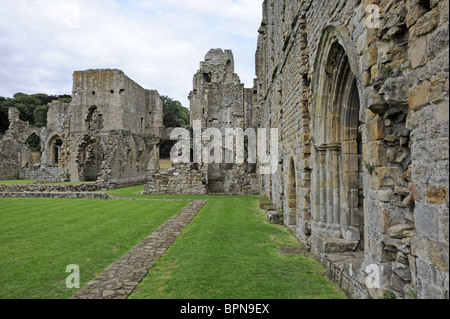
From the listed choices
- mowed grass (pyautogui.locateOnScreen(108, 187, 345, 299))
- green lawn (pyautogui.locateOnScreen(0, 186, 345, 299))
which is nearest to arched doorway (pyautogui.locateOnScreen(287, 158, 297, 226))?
green lawn (pyautogui.locateOnScreen(0, 186, 345, 299))

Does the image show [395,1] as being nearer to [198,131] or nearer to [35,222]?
[35,222]

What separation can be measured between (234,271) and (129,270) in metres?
1.63

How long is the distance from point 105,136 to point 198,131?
27.0ft

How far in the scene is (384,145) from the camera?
3031 millimetres

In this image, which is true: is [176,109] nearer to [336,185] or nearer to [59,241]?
[59,241]

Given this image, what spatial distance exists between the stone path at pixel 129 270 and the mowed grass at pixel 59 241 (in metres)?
0.18

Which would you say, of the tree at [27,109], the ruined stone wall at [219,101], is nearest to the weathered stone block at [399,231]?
the ruined stone wall at [219,101]

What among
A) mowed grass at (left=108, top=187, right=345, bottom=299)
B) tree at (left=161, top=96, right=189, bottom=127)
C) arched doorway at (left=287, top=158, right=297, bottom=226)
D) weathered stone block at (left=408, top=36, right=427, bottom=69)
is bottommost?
mowed grass at (left=108, top=187, right=345, bottom=299)

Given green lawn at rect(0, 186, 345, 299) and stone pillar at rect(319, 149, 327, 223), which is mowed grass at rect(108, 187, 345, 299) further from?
stone pillar at rect(319, 149, 327, 223)

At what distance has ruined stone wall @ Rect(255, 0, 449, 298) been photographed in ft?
7.37

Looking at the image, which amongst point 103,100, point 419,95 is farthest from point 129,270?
point 103,100

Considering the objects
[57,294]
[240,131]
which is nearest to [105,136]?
[240,131]

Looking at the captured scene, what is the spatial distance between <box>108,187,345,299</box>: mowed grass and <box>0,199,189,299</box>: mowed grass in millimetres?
1081

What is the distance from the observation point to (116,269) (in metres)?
4.57
